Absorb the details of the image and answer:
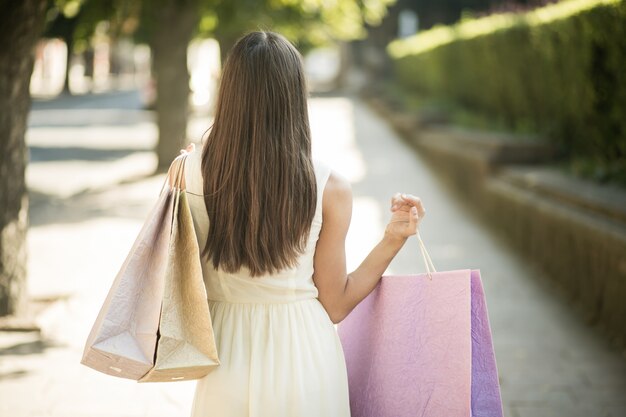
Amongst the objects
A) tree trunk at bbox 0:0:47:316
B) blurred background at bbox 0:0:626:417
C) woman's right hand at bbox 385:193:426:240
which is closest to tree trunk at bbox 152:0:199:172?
blurred background at bbox 0:0:626:417

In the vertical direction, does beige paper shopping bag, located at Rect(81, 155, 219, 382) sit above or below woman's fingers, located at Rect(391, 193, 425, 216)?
below

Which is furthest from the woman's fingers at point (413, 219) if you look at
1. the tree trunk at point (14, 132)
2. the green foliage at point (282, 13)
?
the green foliage at point (282, 13)

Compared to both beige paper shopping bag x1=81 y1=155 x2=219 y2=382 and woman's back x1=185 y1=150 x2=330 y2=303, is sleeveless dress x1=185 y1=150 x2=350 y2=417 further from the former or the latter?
beige paper shopping bag x1=81 y1=155 x2=219 y2=382

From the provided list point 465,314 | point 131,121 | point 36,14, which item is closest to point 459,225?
point 36,14

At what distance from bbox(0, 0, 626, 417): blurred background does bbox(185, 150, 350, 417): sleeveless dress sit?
0.50 m

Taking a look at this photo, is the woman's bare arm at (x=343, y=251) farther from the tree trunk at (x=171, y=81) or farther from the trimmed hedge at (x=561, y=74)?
the tree trunk at (x=171, y=81)

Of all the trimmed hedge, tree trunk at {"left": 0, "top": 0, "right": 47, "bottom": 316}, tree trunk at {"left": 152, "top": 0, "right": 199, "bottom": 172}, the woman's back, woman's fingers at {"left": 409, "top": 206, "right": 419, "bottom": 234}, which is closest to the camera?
the woman's back

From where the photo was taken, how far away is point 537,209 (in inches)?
297

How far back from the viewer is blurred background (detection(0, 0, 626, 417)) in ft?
16.6

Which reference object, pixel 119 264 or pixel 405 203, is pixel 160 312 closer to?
pixel 405 203

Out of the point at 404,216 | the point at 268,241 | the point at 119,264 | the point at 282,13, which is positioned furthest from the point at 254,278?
the point at 282,13

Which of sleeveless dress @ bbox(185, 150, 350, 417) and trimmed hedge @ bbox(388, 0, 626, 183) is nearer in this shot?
sleeveless dress @ bbox(185, 150, 350, 417)

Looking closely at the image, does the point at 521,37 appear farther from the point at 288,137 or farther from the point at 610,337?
the point at 288,137

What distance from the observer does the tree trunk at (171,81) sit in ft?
47.0
